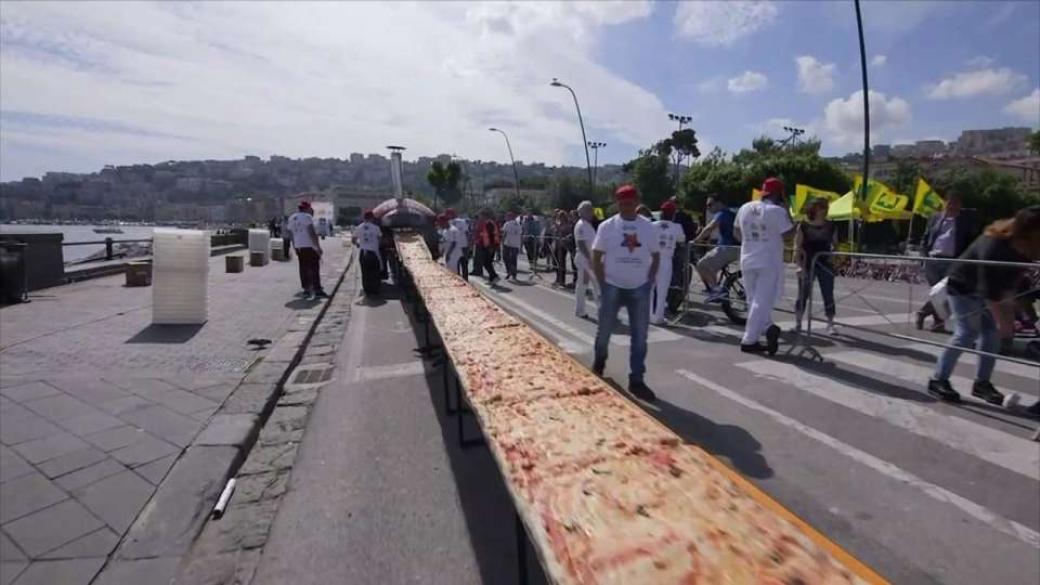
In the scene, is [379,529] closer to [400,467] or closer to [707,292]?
[400,467]

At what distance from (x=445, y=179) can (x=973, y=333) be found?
282 feet

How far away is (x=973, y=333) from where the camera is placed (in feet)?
16.8


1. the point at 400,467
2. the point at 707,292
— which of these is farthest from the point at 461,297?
the point at 707,292

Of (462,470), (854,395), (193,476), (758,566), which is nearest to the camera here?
(758,566)

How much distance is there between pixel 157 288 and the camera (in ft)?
27.2

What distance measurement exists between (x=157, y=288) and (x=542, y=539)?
28.3ft

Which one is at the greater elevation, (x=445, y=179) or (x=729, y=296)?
(x=445, y=179)

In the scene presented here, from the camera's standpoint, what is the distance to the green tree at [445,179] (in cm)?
8762

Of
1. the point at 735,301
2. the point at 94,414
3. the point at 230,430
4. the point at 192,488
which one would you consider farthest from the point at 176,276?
the point at 735,301

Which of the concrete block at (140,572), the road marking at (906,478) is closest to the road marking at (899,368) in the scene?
the road marking at (906,478)

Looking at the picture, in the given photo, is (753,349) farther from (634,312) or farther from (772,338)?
(634,312)

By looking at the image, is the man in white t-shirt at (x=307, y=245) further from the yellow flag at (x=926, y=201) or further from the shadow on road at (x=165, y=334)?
the yellow flag at (x=926, y=201)

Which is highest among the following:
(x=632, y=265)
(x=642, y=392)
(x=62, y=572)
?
(x=632, y=265)

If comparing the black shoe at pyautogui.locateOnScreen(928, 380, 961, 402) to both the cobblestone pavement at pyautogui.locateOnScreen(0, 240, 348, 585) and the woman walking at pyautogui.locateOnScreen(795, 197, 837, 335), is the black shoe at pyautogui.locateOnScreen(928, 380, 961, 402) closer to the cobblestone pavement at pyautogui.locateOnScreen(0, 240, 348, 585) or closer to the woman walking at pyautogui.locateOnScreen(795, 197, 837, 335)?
the woman walking at pyautogui.locateOnScreen(795, 197, 837, 335)
